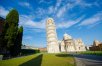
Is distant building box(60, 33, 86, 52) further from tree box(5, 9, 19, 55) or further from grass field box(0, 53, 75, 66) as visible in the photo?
grass field box(0, 53, 75, 66)

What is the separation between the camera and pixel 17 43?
128 feet

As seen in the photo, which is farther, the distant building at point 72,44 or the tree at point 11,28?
the distant building at point 72,44

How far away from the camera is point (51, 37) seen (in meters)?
74.6

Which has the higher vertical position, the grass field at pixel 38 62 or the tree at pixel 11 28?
the tree at pixel 11 28

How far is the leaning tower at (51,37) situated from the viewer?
240ft

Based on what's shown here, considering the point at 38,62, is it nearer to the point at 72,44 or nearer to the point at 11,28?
the point at 11,28

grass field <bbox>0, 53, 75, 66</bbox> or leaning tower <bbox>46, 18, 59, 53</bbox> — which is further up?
leaning tower <bbox>46, 18, 59, 53</bbox>

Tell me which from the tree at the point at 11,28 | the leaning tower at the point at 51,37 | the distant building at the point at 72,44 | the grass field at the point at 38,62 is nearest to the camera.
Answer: the grass field at the point at 38,62

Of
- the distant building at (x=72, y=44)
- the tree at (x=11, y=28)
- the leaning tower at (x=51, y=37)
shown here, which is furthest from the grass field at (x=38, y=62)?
the distant building at (x=72, y=44)

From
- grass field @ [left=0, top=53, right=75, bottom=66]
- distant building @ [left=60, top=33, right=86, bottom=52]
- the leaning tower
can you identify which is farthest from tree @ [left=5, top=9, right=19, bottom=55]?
distant building @ [left=60, top=33, right=86, bottom=52]

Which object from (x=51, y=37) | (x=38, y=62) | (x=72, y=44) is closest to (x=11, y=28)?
(x=38, y=62)

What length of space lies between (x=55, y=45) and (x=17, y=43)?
122ft

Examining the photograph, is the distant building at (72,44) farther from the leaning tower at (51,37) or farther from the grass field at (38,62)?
the grass field at (38,62)

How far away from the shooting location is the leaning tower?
73125 millimetres
